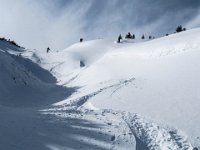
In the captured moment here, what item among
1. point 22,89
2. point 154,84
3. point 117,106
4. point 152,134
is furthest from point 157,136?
point 22,89

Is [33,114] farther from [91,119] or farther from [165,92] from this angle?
[165,92]

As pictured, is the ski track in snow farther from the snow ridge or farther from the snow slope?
the snow slope

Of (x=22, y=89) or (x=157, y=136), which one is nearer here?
(x=157, y=136)

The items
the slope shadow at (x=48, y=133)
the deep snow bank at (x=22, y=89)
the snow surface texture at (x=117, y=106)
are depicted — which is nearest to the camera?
the slope shadow at (x=48, y=133)

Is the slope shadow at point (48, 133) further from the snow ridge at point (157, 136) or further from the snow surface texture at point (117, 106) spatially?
the snow ridge at point (157, 136)

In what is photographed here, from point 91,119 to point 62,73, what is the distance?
3047 cm

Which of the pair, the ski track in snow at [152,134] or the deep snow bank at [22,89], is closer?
the ski track in snow at [152,134]

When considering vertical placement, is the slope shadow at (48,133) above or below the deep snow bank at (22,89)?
below

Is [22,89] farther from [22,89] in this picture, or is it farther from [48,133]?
[48,133]

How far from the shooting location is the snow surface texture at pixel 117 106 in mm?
14312

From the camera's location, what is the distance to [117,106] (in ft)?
68.9

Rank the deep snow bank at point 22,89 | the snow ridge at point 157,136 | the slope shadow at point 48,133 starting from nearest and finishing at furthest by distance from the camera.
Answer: the slope shadow at point 48,133, the snow ridge at point 157,136, the deep snow bank at point 22,89

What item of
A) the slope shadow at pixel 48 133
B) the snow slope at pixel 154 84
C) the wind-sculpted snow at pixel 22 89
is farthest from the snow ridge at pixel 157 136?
the wind-sculpted snow at pixel 22 89

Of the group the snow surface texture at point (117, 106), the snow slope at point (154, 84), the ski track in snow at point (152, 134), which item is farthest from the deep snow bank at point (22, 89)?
the ski track in snow at point (152, 134)
